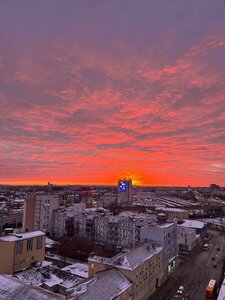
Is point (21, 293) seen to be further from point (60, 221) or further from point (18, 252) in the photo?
point (60, 221)

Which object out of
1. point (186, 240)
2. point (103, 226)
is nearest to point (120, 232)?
point (103, 226)

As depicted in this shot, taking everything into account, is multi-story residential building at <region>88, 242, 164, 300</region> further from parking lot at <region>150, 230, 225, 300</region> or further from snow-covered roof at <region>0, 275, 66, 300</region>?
snow-covered roof at <region>0, 275, 66, 300</region>

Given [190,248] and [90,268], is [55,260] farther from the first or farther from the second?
[190,248]

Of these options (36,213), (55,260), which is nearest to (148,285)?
(55,260)

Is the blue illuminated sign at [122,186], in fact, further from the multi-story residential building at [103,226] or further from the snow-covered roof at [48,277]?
the snow-covered roof at [48,277]

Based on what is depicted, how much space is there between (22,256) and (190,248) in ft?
118

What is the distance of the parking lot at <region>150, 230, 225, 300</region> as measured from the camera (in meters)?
33.1

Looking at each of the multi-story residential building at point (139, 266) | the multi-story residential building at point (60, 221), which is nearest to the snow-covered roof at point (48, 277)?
the multi-story residential building at point (139, 266)

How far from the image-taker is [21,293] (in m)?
20.9

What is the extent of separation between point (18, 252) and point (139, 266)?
1735 cm

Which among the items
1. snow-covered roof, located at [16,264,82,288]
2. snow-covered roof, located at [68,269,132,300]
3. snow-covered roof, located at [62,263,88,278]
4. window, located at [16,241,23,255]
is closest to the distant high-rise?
snow-covered roof, located at [62,263,88,278]

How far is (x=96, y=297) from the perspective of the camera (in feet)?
73.9

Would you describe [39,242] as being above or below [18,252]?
above

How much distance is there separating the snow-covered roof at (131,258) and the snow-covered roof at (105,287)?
4.13 ft
